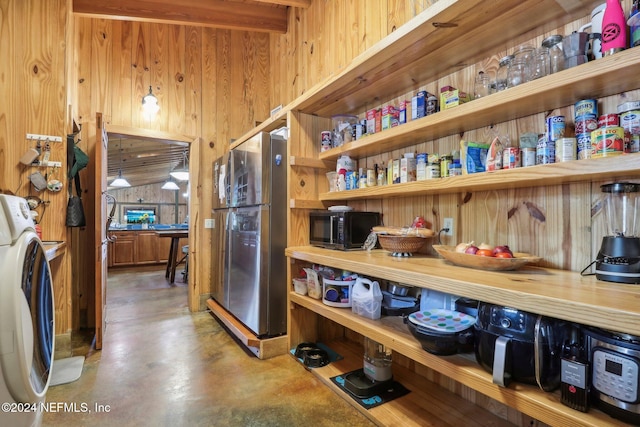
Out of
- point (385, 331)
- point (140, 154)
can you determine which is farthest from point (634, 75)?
point (140, 154)

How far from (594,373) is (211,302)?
321 centimetres

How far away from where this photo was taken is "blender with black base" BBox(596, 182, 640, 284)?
3.30ft

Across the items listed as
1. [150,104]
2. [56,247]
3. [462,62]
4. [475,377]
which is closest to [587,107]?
[462,62]

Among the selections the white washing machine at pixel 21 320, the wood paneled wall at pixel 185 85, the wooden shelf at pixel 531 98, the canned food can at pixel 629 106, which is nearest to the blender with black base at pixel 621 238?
the canned food can at pixel 629 106

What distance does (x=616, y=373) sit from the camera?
0.84 metres

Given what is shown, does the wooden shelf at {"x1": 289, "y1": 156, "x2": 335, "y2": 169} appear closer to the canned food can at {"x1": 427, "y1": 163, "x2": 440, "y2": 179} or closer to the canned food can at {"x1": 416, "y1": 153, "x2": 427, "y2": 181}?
the canned food can at {"x1": 416, "y1": 153, "x2": 427, "y2": 181}

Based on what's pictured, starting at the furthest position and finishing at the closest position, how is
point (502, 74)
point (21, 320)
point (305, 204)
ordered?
point (305, 204)
point (502, 74)
point (21, 320)

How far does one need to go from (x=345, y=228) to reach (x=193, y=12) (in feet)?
8.60

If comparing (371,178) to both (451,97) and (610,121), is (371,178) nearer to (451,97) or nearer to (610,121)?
(451,97)

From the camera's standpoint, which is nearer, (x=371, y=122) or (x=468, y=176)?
(x=468, y=176)

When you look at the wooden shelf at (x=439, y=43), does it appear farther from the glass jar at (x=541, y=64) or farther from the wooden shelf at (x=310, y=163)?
the wooden shelf at (x=310, y=163)

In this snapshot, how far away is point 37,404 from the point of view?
101 centimetres

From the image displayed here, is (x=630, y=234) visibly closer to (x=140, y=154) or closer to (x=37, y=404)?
(x=37, y=404)

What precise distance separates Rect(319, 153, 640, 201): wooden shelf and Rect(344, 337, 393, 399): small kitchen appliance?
3.11ft
